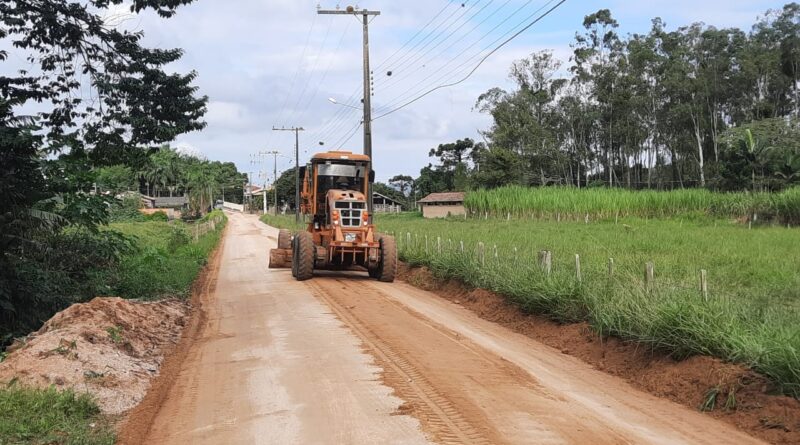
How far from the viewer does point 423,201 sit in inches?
3078

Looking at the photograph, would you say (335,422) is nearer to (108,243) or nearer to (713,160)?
(108,243)

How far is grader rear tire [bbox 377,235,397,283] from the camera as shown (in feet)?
57.4

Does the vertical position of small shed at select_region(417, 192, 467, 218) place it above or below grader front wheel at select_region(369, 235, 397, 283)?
above

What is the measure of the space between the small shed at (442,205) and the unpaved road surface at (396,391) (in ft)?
201

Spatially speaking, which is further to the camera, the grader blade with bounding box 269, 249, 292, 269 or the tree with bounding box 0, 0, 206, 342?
the grader blade with bounding box 269, 249, 292, 269

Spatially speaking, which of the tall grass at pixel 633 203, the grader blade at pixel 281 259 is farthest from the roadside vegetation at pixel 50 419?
the tall grass at pixel 633 203

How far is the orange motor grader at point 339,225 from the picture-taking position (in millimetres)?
17328

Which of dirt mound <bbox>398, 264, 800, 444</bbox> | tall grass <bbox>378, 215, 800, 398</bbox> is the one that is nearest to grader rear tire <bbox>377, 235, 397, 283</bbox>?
tall grass <bbox>378, 215, 800, 398</bbox>

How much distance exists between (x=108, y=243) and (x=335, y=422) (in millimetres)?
11007

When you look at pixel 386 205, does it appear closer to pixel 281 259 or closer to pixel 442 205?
pixel 442 205

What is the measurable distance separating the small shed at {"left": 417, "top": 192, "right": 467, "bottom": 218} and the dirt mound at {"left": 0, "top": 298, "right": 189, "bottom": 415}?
203 feet

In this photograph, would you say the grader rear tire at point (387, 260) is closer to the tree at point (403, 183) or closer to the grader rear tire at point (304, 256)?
the grader rear tire at point (304, 256)

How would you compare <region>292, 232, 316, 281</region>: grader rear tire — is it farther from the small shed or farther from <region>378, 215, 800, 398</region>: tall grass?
the small shed

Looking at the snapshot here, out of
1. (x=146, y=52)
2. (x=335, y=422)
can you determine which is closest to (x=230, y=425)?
(x=335, y=422)
